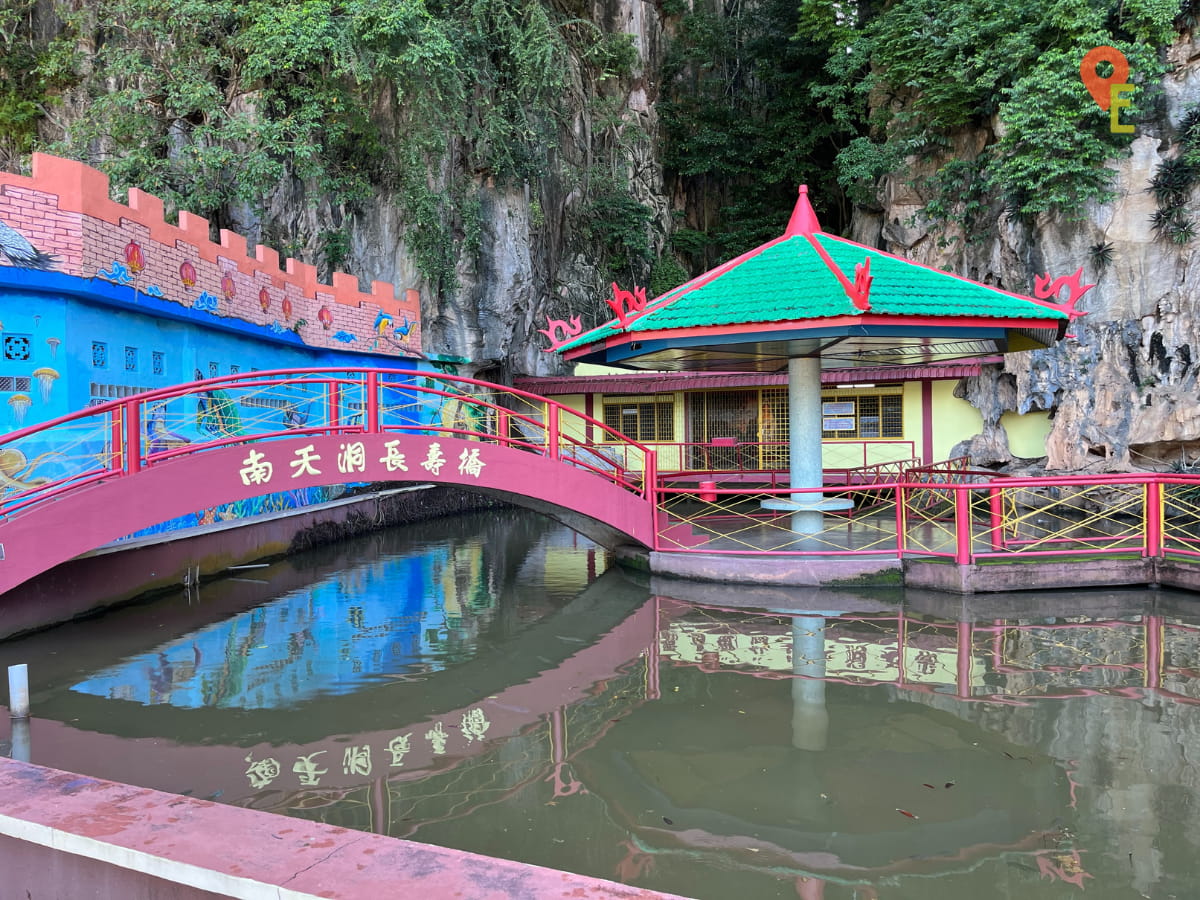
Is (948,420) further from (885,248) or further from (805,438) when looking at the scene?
(805,438)

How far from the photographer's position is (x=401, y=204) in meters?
18.5

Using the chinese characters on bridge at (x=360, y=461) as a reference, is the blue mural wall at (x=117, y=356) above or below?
above

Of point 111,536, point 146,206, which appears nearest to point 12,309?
point 146,206

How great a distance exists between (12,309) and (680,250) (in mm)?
19280

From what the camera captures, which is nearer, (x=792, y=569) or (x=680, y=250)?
(x=792, y=569)

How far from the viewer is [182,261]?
38.3ft

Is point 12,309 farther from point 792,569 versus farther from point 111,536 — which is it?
point 792,569

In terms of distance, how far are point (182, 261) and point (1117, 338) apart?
56.5 feet

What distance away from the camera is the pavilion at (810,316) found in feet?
30.2

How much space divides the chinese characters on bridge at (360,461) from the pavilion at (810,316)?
2.50 meters

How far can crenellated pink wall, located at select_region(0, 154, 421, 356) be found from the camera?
30.4 ft

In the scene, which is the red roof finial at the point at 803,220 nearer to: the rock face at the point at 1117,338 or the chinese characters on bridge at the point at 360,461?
the chinese characters on bridge at the point at 360,461

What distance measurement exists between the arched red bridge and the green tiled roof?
1.79 meters

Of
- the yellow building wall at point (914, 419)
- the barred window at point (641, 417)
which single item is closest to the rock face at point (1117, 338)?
the yellow building wall at point (914, 419)
